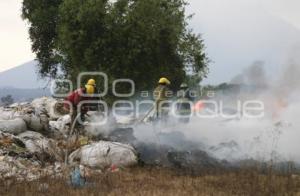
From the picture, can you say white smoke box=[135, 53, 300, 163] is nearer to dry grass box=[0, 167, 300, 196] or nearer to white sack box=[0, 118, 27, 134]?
dry grass box=[0, 167, 300, 196]

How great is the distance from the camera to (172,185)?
11.8 meters

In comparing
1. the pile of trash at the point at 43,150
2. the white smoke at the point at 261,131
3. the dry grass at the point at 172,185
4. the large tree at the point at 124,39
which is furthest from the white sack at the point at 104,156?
the large tree at the point at 124,39

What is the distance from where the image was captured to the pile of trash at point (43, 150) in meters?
13.5

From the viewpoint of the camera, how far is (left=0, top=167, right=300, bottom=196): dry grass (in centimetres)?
1073

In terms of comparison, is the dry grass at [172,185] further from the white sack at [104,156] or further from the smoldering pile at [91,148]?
the white sack at [104,156]

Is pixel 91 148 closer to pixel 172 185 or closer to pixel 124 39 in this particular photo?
pixel 172 185

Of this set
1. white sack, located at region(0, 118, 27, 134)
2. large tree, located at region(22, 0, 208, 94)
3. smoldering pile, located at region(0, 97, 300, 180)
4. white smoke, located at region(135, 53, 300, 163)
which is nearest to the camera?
smoldering pile, located at region(0, 97, 300, 180)

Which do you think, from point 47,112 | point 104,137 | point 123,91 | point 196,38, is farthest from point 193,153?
point 196,38

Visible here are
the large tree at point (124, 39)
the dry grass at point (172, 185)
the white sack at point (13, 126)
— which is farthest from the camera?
the large tree at point (124, 39)

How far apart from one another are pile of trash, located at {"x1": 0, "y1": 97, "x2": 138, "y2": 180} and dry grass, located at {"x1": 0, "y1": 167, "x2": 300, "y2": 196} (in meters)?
1.17

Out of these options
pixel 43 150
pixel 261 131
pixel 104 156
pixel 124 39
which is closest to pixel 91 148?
pixel 104 156

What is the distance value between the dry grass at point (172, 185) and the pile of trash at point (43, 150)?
1171mm

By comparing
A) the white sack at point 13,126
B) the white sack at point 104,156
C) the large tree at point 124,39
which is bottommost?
the white sack at point 104,156

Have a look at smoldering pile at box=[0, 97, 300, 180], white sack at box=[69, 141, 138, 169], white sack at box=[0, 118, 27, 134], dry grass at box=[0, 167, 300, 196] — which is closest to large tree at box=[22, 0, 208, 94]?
smoldering pile at box=[0, 97, 300, 180]
